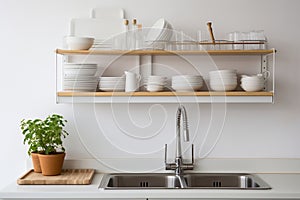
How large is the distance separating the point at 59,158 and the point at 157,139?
2.10ft

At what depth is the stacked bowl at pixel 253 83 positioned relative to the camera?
2.68 meters

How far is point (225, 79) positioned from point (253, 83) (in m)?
0.16

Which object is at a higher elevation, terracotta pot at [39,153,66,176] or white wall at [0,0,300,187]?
white wall at [0,0,300,187]

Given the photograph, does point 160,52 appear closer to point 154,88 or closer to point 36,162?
point 154,88

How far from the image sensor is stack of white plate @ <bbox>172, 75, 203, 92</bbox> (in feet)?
8.91

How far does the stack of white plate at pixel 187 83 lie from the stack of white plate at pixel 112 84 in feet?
1.02

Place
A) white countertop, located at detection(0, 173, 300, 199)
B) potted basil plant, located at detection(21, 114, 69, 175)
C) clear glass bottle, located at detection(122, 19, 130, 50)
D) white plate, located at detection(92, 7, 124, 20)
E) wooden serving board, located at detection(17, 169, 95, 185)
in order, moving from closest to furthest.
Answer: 1. white countertop, located at detection(0, 173, 300, 199)
2. wooden serving board, located at detection(17, 169, 95, 185)
3. potted basil plant, located at detection(21, 114, 69, 175)
4. clear glass bottle, located at detection(122, 19, 130, 50)
5. white plate, located at detection(92, 7, 124, 20)

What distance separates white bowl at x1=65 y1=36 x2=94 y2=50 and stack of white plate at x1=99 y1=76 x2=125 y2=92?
8.4 inches

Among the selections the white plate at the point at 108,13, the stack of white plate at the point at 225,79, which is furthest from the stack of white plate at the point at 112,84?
the stack of white plate at the point at 225,79

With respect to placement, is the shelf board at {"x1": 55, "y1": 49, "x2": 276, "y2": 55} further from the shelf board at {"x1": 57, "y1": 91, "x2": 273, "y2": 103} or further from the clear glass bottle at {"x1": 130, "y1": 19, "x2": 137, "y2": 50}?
the shelf board at {"x1": 57, "y1": 91, "x2": 273, "y2": 103}

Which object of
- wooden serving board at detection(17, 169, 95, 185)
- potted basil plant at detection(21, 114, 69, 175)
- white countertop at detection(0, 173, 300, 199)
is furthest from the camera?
potted basil plant at detection(21, 114, 69, 175)

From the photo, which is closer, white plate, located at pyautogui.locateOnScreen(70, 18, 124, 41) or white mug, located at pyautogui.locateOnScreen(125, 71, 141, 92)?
white mug, located at pyautogui.locateOnScreen(125, 71, 141, 92)

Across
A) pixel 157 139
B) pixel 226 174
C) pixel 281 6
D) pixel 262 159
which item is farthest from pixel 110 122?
pixel 281 6

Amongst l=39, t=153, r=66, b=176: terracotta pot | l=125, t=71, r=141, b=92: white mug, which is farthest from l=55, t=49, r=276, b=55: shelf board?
l=39, t=153, r=66, b=176: terracotta pot
